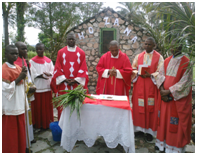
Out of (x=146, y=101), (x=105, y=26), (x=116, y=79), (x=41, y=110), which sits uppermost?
(x=105, y=26)

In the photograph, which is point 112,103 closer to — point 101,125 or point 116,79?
point 101,125

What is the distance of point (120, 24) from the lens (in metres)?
7.89

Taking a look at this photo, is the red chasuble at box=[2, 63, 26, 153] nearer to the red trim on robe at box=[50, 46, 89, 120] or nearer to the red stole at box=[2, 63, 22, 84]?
the red stole at box=[2, 63, 22, 84]

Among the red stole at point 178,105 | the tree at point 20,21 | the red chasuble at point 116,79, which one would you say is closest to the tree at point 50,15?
the tree at point 20,21

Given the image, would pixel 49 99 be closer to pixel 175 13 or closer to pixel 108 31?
pixel 175 13

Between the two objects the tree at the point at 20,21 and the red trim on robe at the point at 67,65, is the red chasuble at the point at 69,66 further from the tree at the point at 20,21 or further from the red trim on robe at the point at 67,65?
the tree at the point at 20,21

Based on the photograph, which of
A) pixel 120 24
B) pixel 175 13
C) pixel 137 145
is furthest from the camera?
pixel 120 24

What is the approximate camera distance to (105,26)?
7957 mm

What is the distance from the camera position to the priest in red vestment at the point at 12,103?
274cm

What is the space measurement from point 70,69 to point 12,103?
1.68 m

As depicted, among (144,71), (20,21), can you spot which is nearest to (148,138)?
(144,71)

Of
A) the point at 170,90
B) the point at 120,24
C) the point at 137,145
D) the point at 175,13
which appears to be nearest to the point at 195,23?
the point at 175,13

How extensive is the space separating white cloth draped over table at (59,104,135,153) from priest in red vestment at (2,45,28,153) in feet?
2.62

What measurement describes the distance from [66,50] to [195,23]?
2857mm
